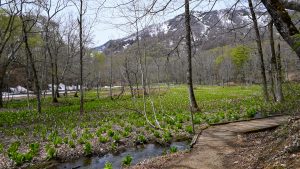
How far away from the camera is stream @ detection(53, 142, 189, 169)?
9.85 meters

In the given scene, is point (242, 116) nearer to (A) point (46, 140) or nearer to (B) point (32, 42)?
(A) point (46, 140)

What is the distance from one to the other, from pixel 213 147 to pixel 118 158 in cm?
352

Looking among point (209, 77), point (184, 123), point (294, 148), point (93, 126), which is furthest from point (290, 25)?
point (209, 77)

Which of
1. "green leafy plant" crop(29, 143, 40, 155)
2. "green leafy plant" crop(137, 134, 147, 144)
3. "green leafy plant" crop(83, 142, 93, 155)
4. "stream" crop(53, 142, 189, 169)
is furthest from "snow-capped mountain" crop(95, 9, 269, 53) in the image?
"green leafy plant" crop(29, 143, 40, 155)

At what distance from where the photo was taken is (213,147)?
28.9ft

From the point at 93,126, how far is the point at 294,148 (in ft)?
37.8

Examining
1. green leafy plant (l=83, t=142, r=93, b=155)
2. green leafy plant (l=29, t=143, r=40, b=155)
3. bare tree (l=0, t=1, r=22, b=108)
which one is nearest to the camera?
green leafy plant (l=29, t=143, r=40, b=155)

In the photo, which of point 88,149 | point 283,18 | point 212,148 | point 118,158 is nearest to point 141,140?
point 118,158

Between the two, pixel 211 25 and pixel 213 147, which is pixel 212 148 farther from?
pixel 211 25

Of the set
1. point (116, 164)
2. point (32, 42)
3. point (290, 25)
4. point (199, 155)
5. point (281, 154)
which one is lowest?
point (116, 164)

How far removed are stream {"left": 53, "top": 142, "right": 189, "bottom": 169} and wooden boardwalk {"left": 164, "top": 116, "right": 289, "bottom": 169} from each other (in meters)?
1.11

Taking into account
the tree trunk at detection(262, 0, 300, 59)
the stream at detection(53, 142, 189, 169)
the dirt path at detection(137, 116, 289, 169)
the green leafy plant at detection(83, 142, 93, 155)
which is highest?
the tree trunk at detection(262, 0, 300, 59)

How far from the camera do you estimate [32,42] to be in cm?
3972

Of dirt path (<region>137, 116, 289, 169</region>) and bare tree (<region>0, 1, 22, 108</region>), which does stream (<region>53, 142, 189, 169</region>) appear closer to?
dirt path (<region>137, 116, 289, 169</region>)
